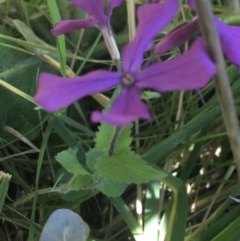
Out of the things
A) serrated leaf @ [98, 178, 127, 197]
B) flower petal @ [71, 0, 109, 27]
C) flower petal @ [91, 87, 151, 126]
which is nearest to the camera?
flower petal @ [91, 87, 151, 126]

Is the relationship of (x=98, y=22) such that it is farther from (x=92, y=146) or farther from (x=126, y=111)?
(x=92, y=146)

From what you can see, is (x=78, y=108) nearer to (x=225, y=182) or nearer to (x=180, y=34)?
(x=225, y=182)

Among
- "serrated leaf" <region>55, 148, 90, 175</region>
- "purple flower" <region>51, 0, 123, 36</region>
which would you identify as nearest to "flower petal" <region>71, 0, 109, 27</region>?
"purple flower" <region>51, 0, 123, 36</region>

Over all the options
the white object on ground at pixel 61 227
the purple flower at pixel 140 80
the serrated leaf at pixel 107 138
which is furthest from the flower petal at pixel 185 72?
the white object on ground at pixel 61 227

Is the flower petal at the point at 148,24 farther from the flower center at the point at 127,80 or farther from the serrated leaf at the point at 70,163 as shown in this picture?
the serrated leaf at the point at 70,163

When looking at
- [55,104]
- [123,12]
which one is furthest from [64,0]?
[55,104]

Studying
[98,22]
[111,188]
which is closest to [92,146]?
[111,188]

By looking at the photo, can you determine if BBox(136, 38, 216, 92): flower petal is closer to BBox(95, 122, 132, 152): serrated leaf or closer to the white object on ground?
BBox(95, 122, 132, 152): serrated leaf
